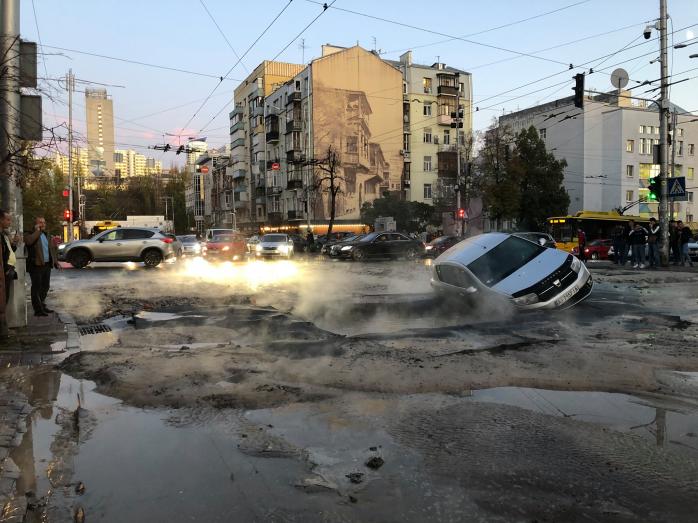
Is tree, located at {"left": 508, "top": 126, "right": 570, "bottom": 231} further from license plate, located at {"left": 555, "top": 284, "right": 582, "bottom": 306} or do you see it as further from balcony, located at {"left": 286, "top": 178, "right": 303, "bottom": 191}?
license plate, located at {"left": 555, "top": 284, "right": 582, "bottom": 306}

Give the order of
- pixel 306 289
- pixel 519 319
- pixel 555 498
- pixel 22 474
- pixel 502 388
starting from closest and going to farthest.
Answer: pixel 555 498, pixel 22 474, pixel 502 388, pixel 519 319, pixel 306 289

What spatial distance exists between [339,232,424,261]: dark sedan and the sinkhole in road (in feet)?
80.6

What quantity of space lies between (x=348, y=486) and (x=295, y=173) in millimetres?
66155

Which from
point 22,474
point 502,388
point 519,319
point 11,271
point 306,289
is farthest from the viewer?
point 306,289

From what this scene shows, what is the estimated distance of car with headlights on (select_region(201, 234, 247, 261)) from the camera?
29422 millimetres

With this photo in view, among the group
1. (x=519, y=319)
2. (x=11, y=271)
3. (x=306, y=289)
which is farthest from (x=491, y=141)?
(x=11, y=271)

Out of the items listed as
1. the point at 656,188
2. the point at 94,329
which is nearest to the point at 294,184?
the point at 656,188

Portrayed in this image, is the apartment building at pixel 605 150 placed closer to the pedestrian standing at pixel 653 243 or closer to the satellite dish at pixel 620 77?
the satellite dish at pixel 620 77

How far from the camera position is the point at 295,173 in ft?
223

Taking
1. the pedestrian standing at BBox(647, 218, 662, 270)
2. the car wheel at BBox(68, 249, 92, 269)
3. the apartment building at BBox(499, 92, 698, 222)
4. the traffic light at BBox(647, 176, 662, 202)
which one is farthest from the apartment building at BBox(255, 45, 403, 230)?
the pedestrian standing at BBox(647, 218, 662, 270)

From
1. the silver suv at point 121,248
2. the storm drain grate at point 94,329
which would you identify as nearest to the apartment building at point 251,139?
the silver suv at point 121,248

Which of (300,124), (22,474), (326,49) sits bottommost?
(22,474)

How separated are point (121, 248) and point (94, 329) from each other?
50.5ft

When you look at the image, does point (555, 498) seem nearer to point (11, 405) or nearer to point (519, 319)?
point (11, 405)
